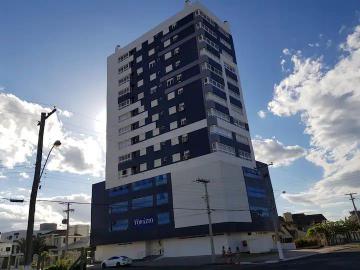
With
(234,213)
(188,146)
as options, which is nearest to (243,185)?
(234,213)

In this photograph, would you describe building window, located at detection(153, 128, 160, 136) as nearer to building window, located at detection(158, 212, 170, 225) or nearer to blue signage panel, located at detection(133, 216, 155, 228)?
building window, located at detection(158, 212, 170, 225)

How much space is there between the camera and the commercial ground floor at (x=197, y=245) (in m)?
55.7

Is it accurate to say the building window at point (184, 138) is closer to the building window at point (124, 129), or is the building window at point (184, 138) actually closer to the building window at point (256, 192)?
the building window at point (256, 192)

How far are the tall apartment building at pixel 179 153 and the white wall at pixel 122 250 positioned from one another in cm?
20

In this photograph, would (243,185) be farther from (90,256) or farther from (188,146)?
(90,256)

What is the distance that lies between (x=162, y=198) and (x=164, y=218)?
3.71 metres

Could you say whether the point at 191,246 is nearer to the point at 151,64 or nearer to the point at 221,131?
the point at 221,131

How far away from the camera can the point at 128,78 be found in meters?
79.8

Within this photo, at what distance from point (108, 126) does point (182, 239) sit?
111ft

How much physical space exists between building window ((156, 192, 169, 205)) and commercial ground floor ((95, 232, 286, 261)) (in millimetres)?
6799

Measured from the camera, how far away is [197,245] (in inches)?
2251

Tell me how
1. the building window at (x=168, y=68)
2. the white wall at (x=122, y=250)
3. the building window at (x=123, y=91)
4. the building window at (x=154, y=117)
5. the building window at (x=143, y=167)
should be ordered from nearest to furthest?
the white wall at (x=122, y=250)
the building window at (x=143, y=167)
the building window at (x=154, y=117)
the building window at (x=168, y=68)
the building window at (x=123, y=91)

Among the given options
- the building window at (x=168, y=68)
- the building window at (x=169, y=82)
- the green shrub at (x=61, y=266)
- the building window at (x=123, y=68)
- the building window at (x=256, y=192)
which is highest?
the building window at (x=123, y=68)

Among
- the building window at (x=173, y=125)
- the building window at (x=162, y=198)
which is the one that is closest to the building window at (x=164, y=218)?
the building window at (x=162, y=198)
